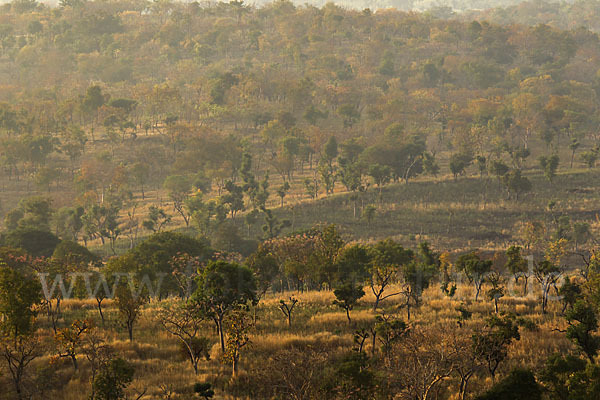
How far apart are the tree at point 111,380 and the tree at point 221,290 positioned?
8.24 m

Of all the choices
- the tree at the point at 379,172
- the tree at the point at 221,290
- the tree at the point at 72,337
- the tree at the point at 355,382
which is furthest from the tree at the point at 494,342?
the tree at the point at 379,172

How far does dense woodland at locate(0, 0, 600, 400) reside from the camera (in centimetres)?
3100

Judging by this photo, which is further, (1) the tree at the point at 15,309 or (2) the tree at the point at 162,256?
(2) the tree at the point at 162,256

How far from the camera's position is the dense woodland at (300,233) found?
3100 centimetres

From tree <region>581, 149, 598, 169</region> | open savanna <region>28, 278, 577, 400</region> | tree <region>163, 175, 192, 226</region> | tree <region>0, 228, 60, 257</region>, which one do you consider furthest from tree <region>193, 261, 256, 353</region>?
tree <region>581, 149, 598, 169</region>

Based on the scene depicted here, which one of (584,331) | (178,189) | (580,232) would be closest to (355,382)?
(584,331)

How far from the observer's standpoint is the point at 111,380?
2611 cm

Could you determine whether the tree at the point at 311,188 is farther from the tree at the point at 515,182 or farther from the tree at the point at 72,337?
the tree at the point at 72,337

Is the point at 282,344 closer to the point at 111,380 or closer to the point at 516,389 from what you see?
the point at 111,380

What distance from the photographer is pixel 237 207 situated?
338 feet

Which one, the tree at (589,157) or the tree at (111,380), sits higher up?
the tree at (111,380)

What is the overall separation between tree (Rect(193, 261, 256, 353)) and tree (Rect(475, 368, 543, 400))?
58.0 feet

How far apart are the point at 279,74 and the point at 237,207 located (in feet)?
295

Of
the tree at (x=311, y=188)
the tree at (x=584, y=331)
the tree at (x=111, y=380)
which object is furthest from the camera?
the tree at (x=311, y=188)
